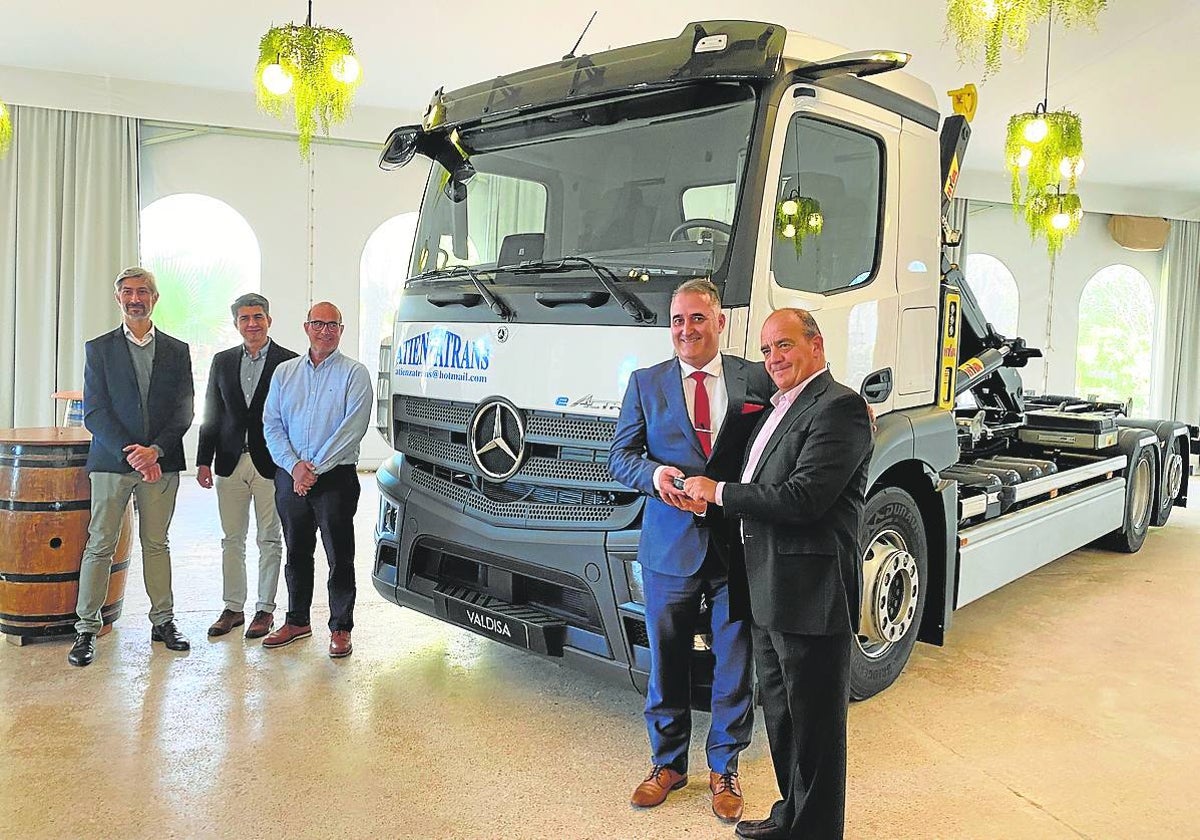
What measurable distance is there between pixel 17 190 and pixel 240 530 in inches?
243

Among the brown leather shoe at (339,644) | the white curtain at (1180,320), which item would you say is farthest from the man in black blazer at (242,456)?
the white curtain at (1180,320)

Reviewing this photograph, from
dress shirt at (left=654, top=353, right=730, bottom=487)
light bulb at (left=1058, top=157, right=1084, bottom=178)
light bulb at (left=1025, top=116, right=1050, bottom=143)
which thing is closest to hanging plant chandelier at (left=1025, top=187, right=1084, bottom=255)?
light bulb at (left=1058, top=157, right=1084, bottom=178)

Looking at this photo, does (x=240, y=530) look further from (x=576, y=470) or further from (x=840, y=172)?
(x=840, y=172)

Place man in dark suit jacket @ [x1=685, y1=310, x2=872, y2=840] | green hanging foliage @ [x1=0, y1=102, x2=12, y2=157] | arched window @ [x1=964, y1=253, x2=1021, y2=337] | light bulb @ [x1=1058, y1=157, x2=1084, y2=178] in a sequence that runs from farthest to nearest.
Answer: arched window @ [x1=964, y1=253, x2=1021, y2=337] < green hanging foliage @ [x1=0, y1=102, x2=12, y2=157] < light bulb @ [x1=1058, y1=157, x2=1084, y2=178] < man in dark suit jacket @ [x1=685, y1=310, x2=872, y2=840]

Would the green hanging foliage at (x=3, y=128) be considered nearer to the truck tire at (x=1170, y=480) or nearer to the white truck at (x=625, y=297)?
the white truck at (x=625, y=297)

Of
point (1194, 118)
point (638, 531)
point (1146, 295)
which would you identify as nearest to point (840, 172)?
point (638, 531)

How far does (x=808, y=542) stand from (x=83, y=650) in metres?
3.29

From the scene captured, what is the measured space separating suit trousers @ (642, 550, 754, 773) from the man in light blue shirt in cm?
184

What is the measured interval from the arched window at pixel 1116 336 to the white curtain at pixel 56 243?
12.9 metres

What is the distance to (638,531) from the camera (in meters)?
3.15

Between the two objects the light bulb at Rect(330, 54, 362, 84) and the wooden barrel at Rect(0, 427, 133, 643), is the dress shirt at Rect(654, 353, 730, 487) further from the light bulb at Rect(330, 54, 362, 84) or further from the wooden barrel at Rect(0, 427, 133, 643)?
the light bulb at Rect(330, 54, 362, 84)

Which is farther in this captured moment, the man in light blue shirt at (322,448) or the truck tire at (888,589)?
the man in light blue shirt at (322,448)

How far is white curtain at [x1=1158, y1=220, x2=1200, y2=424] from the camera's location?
1434 centimetres

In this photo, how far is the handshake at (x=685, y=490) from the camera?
2758 mm
